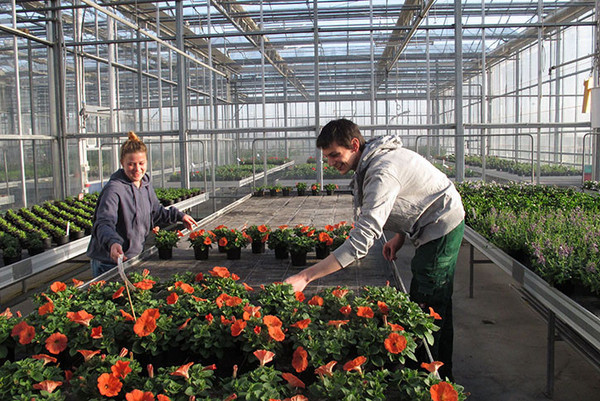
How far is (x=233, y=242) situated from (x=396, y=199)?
1.32 m

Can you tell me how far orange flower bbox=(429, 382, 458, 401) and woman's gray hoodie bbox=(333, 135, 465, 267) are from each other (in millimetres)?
704

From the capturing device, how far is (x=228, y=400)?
1.44 m

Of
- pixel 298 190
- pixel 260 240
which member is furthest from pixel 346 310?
pixel 298 190

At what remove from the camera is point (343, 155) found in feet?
7.89

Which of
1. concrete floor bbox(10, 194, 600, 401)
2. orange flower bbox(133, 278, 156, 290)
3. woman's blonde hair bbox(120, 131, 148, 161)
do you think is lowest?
concrete floor bbox(10, 194, 600, 401)

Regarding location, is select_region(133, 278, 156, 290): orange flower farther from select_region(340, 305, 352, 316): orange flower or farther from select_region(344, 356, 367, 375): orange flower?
select_region(344, 356, 367, 375): orange flower

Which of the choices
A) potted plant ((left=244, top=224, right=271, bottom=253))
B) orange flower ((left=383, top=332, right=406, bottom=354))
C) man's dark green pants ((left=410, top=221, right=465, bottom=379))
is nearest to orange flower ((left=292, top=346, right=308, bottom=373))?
orange flower ((left=383, top=332, right=406, bottom=354))

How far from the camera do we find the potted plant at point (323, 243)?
11.1 ft

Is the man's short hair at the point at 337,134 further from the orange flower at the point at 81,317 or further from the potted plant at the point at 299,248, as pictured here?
the orange flower at the point at 81,317

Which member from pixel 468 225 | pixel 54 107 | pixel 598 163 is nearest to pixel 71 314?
pixel 468 225

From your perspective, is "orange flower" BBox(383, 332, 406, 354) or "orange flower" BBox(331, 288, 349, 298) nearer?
"orange flower" BBox(383, 332, 406, 354)

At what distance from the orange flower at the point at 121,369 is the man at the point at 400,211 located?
714 mm

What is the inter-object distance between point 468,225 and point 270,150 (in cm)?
1239

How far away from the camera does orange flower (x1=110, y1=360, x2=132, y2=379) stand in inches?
62.2
